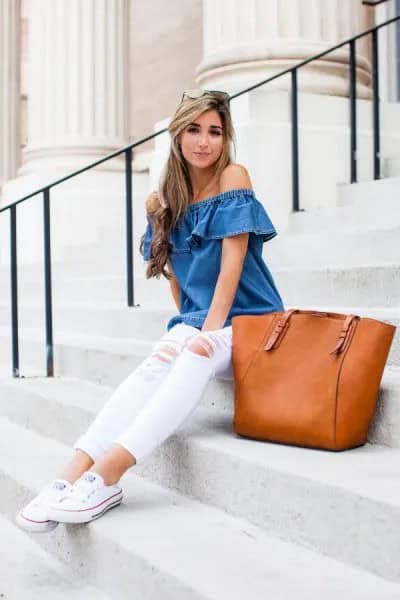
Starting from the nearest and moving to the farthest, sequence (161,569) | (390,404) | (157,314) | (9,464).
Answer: (161,569) < (390,404) < (9,464) < (157,314)

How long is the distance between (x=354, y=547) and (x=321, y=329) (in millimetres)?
776

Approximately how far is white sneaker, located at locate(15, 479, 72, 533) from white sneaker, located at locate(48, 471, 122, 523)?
0.02m

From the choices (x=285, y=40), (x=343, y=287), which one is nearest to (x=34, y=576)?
(x=343, y=287)

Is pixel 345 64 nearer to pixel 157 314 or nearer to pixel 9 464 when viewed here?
pixel 157 314

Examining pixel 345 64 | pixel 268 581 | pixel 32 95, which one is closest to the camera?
pixel 268 581

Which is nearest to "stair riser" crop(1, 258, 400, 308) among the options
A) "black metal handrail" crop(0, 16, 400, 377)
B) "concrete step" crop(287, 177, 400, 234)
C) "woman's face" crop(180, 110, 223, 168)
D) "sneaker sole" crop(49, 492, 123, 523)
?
"black metal handrail" crop(0, 16, 400, 377)

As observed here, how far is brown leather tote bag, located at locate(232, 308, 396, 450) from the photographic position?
2.86 meters

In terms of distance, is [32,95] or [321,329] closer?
[321,329]

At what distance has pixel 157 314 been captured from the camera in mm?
5027

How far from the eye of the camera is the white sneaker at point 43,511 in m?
2.95

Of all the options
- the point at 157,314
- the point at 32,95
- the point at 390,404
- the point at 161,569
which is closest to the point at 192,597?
the point at 161,569

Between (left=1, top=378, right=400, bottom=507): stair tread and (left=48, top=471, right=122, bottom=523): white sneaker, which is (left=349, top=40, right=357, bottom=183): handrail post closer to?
(left=1, top=378, right=400, bottom=507): stair tread

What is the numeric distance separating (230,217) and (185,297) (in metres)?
0.43

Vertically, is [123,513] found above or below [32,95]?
below
